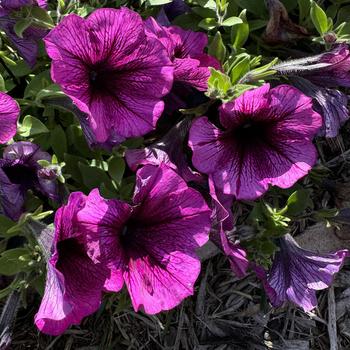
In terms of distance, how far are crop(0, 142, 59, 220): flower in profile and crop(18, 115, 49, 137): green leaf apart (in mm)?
106

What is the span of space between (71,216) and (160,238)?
29 cm

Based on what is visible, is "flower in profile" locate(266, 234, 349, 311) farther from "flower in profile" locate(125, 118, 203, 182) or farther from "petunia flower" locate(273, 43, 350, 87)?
"petunia flower" locate(273, 43, 350, 87)

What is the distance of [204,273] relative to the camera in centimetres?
234

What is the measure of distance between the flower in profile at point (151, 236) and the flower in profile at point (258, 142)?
0.17 meters

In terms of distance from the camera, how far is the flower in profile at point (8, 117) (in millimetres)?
1672

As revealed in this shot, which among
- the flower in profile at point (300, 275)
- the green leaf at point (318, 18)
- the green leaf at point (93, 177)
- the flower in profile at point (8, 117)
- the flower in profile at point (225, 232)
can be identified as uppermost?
the flower in profile at point (8, 117)

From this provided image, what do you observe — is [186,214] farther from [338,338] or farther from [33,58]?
[338,338]

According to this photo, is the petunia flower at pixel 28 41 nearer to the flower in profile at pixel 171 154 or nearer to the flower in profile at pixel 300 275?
the flower in profile at pixel 171 154

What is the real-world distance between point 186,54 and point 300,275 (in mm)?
757

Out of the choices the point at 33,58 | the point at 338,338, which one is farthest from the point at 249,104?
the point at 338,338

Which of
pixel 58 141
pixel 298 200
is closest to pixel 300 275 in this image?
pixel 298 200

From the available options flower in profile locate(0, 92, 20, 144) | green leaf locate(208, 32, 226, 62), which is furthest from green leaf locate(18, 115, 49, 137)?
green leaf locate(208, 32, 226, 62)

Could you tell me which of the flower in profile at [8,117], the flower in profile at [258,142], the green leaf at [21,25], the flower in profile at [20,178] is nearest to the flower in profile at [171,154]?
the flower in profile at [258,142]

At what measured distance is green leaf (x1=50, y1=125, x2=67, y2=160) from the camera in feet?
6.68
